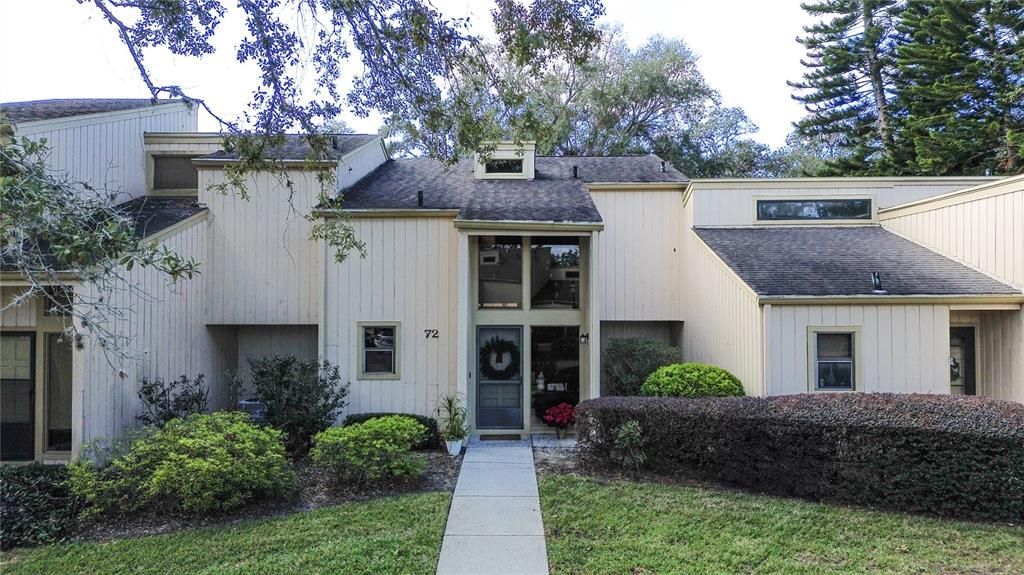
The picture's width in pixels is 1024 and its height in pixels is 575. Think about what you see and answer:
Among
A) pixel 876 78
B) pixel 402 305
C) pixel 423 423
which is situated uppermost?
pixel 876 78

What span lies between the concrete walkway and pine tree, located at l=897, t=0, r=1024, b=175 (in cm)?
1940

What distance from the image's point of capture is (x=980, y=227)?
1037cm

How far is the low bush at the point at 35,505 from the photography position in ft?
19.1

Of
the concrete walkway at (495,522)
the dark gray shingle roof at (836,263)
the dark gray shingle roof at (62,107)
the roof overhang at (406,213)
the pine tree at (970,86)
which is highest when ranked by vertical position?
the pine tree at (970,86)

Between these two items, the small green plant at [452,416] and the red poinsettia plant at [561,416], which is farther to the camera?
the red poinsettia plant at [561,416]

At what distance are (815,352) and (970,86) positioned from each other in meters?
16.1

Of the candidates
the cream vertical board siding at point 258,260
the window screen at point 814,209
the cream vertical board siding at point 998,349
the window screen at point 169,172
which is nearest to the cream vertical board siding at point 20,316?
the cream vertical board siding at point 258,260

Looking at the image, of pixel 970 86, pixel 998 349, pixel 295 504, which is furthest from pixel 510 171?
pixel 970 86

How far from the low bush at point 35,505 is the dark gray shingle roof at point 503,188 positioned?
240 inches

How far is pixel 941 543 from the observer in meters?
5.48

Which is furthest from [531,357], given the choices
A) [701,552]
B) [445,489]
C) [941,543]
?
[941,543]

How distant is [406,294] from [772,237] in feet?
26.3

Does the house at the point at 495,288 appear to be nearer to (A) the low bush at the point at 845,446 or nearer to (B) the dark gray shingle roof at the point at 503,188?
(B) the dark gray shingle roof at the point at 503,188

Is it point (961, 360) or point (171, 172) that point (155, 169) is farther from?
point (961, 360)
